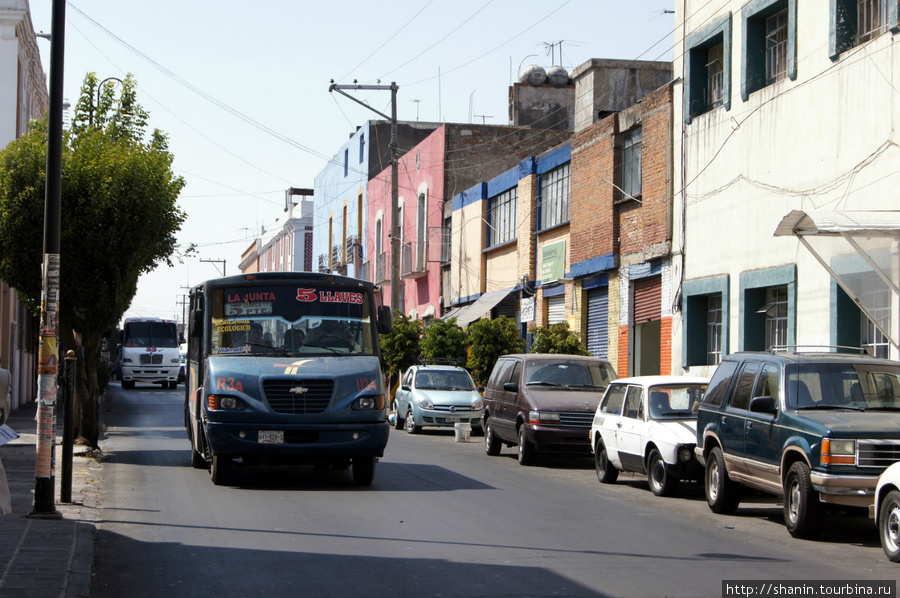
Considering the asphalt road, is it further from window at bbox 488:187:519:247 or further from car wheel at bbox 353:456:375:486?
window at bbox 488:187:519:247

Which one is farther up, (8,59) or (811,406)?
(8,59)

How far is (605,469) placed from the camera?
15773mm

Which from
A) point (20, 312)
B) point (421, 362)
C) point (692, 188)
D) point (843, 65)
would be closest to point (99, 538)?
point (843, 65)

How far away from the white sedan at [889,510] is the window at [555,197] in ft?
63.5

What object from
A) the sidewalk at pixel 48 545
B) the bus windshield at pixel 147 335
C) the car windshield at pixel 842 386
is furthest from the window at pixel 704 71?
the bus windshield at pixel 147 335

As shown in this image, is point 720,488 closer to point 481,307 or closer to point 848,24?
point 848,24

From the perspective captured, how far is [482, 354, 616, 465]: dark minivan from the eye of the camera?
1764cm

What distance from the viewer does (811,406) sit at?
10766 millimetres

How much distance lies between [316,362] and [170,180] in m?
6.09

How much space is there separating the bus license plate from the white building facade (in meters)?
6.84

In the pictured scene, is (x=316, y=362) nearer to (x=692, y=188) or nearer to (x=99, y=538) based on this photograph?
(x=99, y=538)

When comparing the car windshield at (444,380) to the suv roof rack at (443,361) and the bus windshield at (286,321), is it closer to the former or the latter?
the suv roof rack at (443,361)

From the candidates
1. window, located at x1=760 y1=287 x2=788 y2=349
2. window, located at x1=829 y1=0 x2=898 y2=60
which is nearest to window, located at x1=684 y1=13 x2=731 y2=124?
window, located at x1=760 y1=287 x2=788 y2=349

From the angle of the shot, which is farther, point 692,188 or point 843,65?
point 692,188
